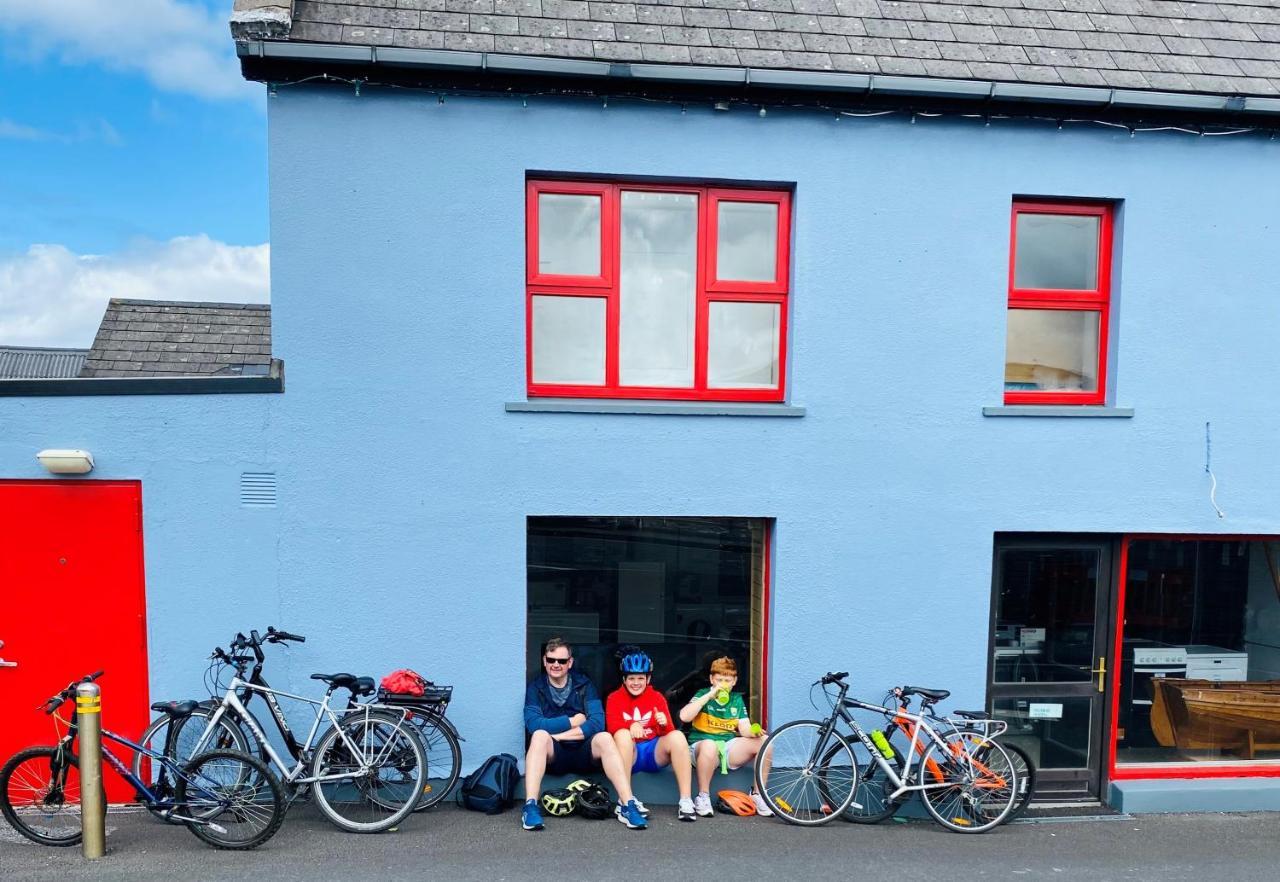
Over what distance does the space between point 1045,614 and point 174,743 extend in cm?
635

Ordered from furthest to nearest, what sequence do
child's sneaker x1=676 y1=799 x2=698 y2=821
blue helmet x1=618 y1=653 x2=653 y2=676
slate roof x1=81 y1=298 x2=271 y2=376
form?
1. slate roof x1=81 y1=298 x2=271 y2=376
2. blue helmet x1=618 y1=653 x2=653 y2=676
3. child's sneaker x1=676 y1=799 x2=698 y2=821

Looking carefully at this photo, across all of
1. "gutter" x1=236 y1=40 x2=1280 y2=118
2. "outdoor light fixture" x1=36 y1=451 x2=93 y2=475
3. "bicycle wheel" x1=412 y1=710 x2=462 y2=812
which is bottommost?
"bicycle wheel" x1=412 y1=710 x2=462 y2=812

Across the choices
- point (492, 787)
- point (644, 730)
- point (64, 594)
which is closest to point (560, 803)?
point (492, 787)

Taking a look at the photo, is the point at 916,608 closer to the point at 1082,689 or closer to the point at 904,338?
the point at 1082,689

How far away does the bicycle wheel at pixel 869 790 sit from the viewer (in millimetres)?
6168

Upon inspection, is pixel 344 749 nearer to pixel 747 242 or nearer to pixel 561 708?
pixel 561 708

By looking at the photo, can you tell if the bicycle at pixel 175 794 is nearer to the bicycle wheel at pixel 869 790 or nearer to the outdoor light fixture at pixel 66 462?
the outdoor light fixture at pixel 66 462

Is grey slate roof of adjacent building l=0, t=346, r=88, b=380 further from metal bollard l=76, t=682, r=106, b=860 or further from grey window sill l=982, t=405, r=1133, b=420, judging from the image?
grey window sill l=982, t=405, r=1133, b=420

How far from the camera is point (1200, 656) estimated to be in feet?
23.1

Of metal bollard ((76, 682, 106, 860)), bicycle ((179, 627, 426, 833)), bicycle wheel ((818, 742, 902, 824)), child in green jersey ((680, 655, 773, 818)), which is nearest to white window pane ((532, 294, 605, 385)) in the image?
child in green jersey ((680, 655, 773, 818))

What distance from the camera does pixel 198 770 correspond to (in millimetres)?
5344

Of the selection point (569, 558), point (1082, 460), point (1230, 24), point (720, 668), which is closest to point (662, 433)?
point (569, 558)

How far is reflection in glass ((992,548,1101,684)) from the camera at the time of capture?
666cm

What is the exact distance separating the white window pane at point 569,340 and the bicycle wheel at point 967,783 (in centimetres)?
362
